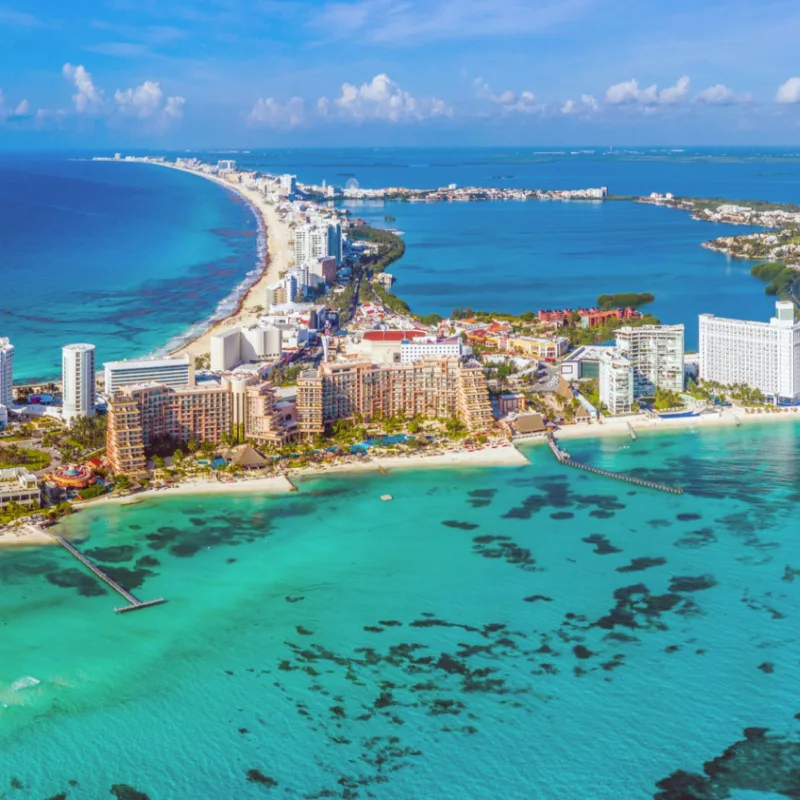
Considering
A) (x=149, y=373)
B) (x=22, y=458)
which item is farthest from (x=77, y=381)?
(x=22, y=458)

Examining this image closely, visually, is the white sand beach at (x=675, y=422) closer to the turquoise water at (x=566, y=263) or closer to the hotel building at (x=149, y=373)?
the turquoise water at (x=566, y=263)

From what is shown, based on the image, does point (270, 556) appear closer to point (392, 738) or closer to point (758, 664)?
point (392, 738)

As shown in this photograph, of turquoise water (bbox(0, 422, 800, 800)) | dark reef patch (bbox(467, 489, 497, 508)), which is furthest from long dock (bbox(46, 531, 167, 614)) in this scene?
dark reef patch (bbox(467, 489, 497, 508))

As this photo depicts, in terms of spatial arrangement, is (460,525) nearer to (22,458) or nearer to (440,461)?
(440,461)

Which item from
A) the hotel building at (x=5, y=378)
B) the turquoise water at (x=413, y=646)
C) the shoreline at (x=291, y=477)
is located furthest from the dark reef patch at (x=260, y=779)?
the hotel building at (x=5, y=378)

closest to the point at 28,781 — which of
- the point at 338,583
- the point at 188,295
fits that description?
the point at 338,583

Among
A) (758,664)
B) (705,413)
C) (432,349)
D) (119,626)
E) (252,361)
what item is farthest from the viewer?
(252,361)
